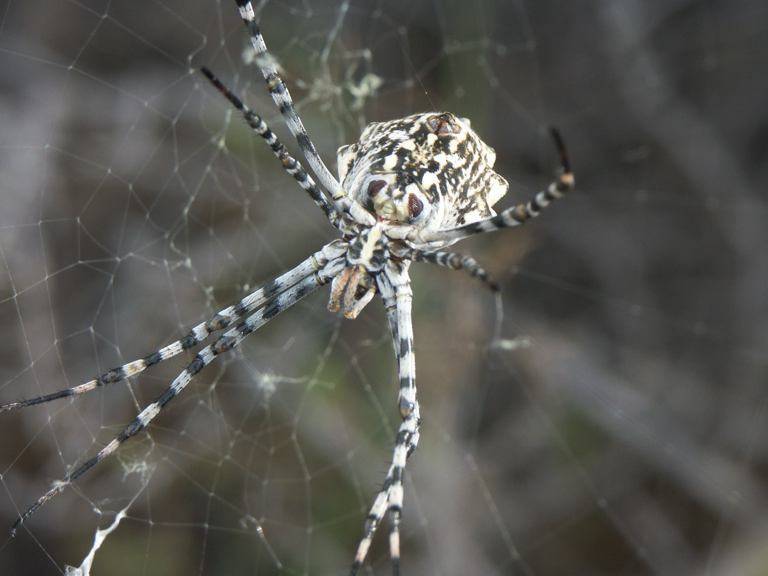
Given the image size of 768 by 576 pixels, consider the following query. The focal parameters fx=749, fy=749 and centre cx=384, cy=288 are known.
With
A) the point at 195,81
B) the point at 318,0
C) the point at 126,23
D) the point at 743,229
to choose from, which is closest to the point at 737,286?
the point at 743,229

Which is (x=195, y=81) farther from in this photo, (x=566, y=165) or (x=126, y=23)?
(x=566, y=165)

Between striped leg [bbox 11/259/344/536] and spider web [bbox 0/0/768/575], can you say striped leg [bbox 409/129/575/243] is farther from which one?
spider web [bbox 0/0/768/575]

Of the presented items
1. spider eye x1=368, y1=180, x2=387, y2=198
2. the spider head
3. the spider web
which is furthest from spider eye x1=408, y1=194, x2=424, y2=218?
the spider web

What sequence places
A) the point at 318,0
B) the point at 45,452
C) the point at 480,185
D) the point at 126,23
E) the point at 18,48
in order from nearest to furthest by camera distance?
the point at 480,185, the point at 45,452, the point at 18,48, the point at 126,23, the point at 318,0

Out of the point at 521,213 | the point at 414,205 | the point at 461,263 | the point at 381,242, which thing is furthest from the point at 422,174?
the point at 521,213

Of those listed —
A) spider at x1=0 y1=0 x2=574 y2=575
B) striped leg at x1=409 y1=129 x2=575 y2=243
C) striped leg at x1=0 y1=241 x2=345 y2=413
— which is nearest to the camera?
striped leg at x1=409 y1=129 x2=575 y2=243

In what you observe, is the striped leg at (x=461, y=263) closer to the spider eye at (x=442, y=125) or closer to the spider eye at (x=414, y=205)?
the spider eye at (x=414, y=205)
